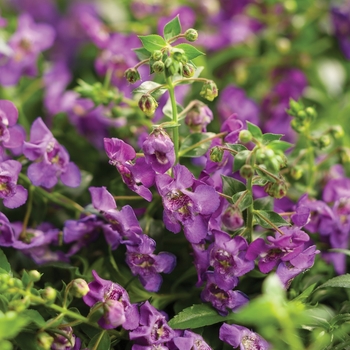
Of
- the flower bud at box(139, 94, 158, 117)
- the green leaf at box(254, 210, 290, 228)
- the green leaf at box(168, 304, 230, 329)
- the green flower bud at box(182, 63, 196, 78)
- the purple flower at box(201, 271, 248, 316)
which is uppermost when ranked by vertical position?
the green flower bud at box(182, 63, 196, 78)

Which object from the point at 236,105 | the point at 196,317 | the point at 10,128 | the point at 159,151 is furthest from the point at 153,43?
the point at 236,105

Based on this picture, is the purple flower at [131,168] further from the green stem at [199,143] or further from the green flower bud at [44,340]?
the green flower bud at [44,340]

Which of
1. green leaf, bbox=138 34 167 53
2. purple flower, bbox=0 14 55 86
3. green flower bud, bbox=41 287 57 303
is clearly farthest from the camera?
purple flower, bbox=0 14 55 86

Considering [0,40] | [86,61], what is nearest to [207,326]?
[0,40]

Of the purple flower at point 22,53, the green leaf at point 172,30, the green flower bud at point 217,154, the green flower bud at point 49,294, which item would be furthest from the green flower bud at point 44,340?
the purple flower at point 22,53

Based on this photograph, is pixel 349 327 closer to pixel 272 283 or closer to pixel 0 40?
pixel 272 283

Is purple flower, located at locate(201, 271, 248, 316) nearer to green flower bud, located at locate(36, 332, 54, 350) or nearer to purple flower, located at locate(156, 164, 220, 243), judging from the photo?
A: purple flower, located at locate(156, 164, 220, 243)

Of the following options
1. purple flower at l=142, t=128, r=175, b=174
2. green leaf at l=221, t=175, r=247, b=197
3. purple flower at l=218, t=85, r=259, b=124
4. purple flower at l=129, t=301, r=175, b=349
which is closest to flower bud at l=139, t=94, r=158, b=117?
purple flower at l=142, t=128, r=175, b=174

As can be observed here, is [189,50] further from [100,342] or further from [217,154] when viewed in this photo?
[100,342]
